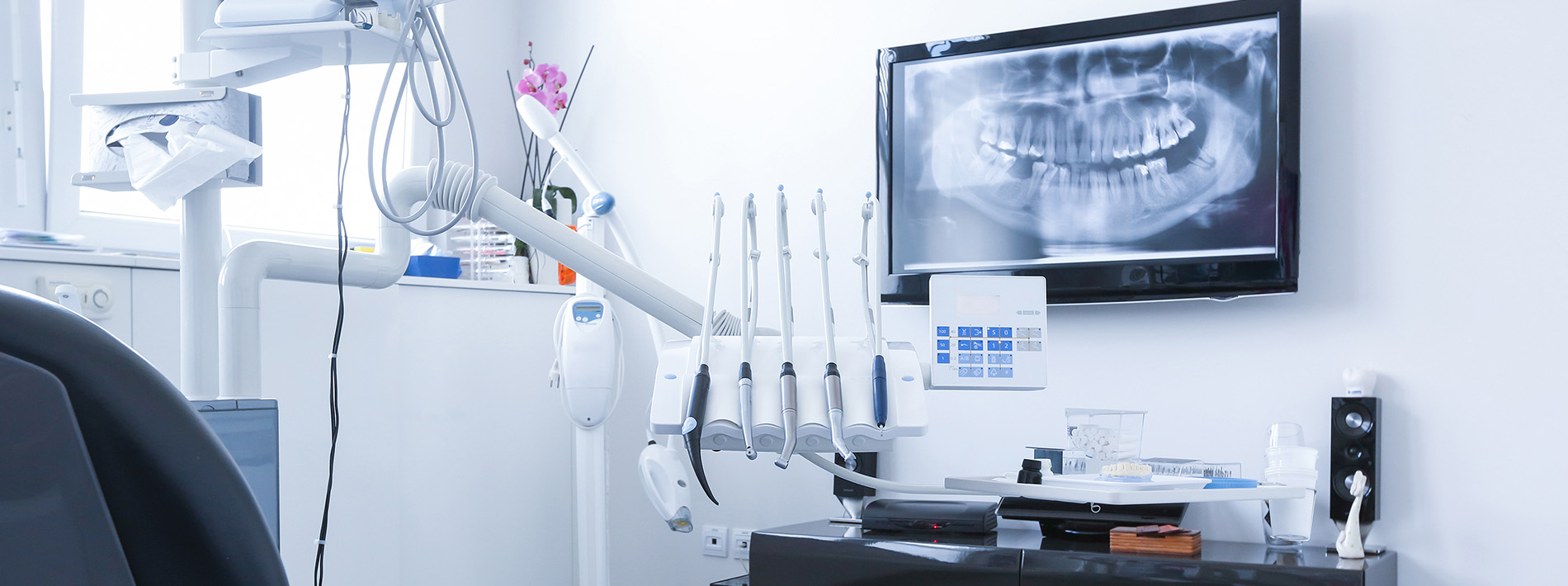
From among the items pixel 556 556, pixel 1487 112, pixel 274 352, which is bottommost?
pixel 556 556

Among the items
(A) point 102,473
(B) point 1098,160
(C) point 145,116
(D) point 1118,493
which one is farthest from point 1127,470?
(A) point 102,473

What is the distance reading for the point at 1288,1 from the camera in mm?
2275

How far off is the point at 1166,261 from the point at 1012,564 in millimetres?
778

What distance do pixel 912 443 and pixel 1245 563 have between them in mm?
954

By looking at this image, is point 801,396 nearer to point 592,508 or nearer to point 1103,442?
point 1103,442

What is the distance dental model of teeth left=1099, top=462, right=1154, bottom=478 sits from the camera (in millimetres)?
2000

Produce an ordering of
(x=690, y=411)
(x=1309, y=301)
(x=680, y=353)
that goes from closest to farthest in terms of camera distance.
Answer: (x=690, y=411), (x=680, y=353), (x=1309, y=301)

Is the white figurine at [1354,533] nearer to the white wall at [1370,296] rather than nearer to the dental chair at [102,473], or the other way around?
the white wall at [1370,296]

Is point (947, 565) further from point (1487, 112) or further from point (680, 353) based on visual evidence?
point (1487, 112)

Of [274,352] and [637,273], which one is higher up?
[637,273]

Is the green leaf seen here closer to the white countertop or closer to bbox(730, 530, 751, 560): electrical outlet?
bbox(730, 530, 751, 560): electrical outlet

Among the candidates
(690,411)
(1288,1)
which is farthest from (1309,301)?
(690,411)

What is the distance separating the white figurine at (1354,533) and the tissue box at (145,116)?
2062 millimetres


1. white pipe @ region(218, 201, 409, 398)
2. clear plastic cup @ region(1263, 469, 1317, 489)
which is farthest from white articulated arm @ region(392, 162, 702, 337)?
clear plastic cup @ region(1263, 469, 1317, 489)
